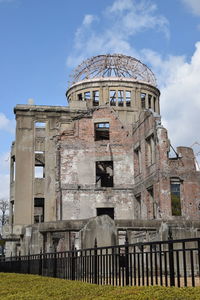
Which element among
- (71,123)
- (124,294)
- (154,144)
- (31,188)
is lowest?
(124,294)

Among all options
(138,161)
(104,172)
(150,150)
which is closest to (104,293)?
(150,150)

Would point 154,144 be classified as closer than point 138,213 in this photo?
Yes

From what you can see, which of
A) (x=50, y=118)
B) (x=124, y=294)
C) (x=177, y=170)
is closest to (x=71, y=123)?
(x=50, y=118)

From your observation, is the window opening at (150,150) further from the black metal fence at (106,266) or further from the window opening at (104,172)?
the black metal fence at (106,266)

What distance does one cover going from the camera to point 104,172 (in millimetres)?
35312

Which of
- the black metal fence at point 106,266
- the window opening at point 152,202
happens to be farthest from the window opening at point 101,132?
the black metal fence at point 106,266

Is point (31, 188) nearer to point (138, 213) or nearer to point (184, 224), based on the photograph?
point (138, 213)

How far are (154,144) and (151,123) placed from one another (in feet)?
4.55

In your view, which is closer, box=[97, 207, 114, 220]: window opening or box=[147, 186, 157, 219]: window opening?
box=[147, 186, 157, 219]: window opening

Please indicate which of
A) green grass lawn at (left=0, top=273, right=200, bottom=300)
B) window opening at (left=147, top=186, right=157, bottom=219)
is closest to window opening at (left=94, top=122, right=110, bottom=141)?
window opening at (left=147, top=186, right=157, bottom=219)

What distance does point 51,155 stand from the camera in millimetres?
32375

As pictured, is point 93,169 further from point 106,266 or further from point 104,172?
point 106,266

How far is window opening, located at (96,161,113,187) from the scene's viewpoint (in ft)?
111

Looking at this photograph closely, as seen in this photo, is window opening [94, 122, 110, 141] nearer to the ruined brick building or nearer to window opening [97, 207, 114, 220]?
the ruined brick building
